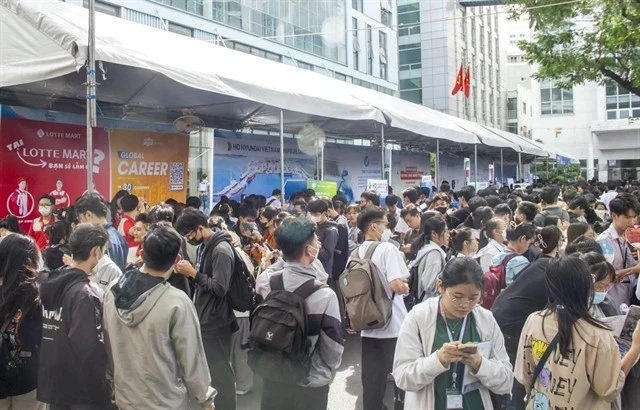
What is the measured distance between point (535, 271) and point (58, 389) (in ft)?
8.75

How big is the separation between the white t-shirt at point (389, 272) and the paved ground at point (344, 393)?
91 cm

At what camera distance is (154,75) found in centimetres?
662

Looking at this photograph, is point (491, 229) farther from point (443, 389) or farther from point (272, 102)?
point (272, 102)

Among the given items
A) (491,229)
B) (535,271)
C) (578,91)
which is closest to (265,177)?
(491,229)

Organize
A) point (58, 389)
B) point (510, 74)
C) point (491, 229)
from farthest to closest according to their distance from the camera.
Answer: point (510, 74) < point (491, 229) < point (58, 389)

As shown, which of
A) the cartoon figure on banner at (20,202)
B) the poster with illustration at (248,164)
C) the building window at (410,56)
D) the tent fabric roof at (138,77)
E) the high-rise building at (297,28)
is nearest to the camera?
the tent fabric roof at (138,77)

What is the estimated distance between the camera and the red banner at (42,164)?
6.39 m

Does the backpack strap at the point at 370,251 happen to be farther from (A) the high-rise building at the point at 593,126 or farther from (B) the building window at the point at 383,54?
(A) the high-rise building at the point at 593,126

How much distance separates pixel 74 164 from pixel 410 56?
34637mm

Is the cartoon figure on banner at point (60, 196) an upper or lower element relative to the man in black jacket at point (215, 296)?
upper

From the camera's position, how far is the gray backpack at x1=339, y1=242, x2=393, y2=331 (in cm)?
366

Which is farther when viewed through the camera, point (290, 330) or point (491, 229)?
point (491, 229)

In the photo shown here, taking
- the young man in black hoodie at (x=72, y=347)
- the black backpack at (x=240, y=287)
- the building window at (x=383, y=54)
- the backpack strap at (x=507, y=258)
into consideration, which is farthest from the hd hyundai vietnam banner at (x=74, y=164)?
the building window at (x=383, y=54)

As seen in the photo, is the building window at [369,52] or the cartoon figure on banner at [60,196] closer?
the cartoon figure on banner at [60,196]
